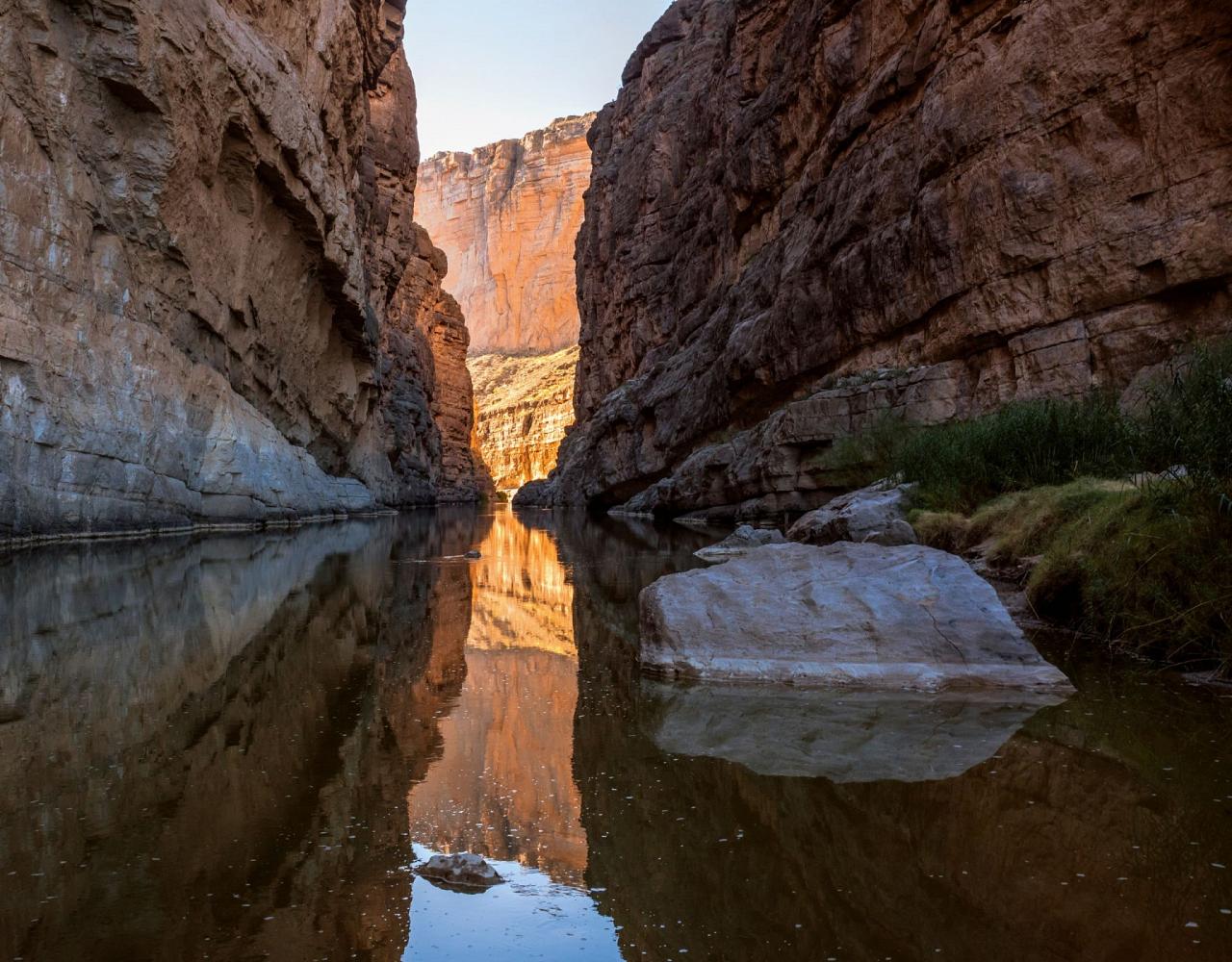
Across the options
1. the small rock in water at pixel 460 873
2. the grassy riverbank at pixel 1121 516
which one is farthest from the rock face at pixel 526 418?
the small rock in water at pixel 460 873

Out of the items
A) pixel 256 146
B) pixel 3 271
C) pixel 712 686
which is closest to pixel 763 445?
pixel 256 146

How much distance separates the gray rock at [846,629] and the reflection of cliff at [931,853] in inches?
39.7

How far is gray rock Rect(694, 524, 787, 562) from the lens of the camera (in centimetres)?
1324

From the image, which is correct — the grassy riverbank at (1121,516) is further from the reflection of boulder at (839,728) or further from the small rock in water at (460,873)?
the small rock in water at (460,873)

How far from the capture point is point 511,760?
156 inches

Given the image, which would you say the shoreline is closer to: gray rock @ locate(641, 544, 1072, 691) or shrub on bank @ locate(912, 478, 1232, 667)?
gray rock @ locate(641, 544, 1072, 691)

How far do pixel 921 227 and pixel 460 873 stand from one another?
19.0 metres

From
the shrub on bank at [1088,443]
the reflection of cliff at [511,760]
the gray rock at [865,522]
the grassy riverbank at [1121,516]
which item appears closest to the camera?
the reflection of cliff at [511,760]

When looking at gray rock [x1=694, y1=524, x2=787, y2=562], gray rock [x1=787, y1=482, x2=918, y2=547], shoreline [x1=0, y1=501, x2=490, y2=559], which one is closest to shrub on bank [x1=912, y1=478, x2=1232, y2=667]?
gray rock [x1=787, y1=482, x2=918, y2=547]

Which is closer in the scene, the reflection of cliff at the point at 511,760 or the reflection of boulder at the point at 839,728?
the reflection of cliff at the point at 511,760

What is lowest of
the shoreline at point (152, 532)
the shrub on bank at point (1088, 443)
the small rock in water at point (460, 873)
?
the small rock in water at point (460, 873)

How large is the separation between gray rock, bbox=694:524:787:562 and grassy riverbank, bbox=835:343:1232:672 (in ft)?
9.91

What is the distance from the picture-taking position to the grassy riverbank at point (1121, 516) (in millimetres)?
5387

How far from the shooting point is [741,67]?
115 ft
